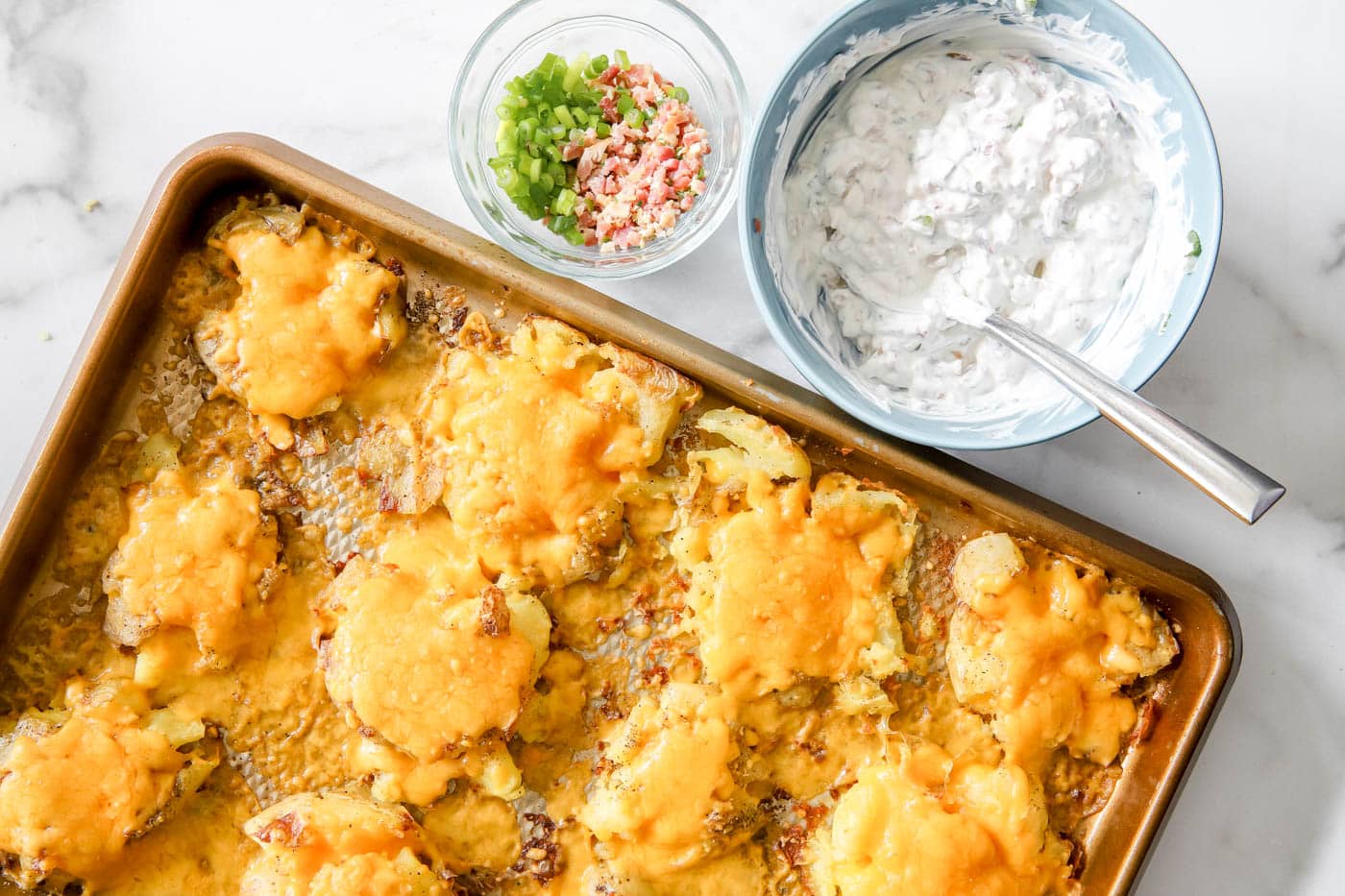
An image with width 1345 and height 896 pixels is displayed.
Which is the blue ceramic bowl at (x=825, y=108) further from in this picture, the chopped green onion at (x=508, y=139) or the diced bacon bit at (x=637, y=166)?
the chopped green onion at (x=508, y=139)

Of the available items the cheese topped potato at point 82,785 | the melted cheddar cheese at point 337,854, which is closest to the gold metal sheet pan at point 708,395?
the cheese topped potato at point 82,785

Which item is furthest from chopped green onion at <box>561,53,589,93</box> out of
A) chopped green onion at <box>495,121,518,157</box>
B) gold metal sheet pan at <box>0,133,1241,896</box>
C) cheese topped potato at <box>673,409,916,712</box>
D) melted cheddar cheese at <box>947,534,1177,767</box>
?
melted cheddar cheese at <box>947,534,1177,767</box>

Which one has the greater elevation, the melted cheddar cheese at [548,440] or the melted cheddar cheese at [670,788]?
the melted cheddar cheese at [548,440]

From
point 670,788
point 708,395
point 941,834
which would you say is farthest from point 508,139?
point 941,834

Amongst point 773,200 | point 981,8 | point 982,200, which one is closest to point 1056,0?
point 981,8

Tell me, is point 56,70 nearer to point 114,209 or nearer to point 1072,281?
point 114,209

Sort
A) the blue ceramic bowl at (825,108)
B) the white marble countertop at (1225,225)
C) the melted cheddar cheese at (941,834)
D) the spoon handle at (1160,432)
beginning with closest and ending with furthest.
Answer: the spoon handle at (1160,432)
the blue ceramic bowl at (825,108)
the melted cheddar cheese at (941,834)
the white marble countertop at (1225,225)
